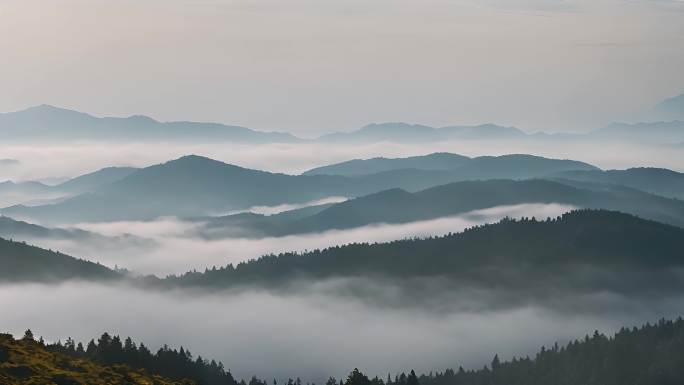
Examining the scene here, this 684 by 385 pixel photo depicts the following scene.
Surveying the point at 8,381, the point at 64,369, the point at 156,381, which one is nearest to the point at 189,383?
the point at 156,381

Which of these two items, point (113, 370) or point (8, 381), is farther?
point (113, 370)

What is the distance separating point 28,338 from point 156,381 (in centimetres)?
2774

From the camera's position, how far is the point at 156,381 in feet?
584

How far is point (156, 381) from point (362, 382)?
135 ft

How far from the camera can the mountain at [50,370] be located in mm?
153125

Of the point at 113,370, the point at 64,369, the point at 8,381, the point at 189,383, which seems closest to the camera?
the point at 8,381

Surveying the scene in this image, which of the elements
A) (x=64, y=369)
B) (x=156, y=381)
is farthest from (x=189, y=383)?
(x=64, y=369)

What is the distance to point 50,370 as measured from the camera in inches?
6280

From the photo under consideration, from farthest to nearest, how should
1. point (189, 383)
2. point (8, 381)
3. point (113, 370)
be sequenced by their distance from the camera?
point (189, 383)
point (113, 370)
point (8, 381)

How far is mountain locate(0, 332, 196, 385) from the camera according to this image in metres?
153

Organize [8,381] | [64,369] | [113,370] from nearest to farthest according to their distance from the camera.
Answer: [8,381], [64,369], [113,370]

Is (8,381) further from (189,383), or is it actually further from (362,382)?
(362,382)

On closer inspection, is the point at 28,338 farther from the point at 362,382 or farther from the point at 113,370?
the point at 362,382

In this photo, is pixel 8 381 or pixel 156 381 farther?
pixel 156 381
